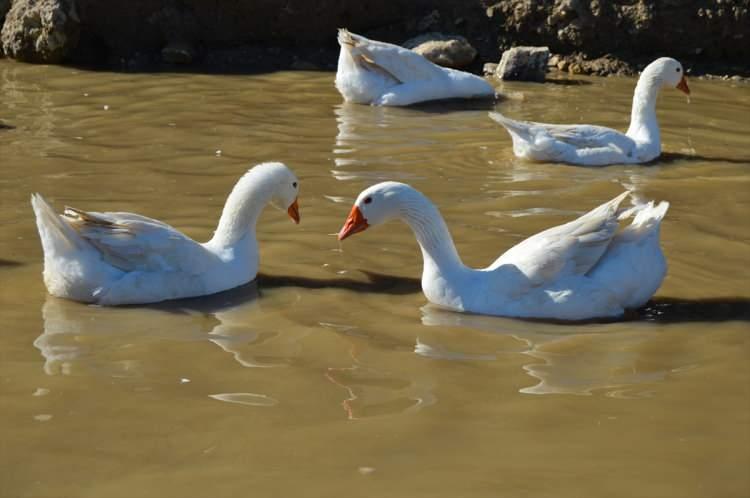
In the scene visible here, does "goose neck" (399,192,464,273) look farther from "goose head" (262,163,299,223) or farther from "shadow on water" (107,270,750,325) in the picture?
"goose head" (262,163,299,223)

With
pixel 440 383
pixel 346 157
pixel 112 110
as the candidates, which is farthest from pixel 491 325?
pixel 112 110

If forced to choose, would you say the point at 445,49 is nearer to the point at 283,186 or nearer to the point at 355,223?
the point at 283,186

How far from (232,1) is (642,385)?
10038 millimetres

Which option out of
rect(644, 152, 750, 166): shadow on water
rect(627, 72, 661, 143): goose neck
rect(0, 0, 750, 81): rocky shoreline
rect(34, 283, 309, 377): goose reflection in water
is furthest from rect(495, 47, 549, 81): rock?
rect(34, 283, 309, 377): goose reflection in water

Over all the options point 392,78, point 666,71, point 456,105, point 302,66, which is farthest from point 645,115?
point 302,66

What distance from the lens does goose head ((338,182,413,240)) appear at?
631 centimetres

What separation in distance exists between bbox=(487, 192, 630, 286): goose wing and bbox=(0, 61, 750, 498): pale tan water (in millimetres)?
278

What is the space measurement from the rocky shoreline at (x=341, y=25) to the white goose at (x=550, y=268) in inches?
300

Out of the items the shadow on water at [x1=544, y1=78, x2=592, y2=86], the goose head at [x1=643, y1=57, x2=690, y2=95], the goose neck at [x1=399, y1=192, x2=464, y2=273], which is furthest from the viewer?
the shadow on water at [x1=544, y1=78, x2=592, y2=86]

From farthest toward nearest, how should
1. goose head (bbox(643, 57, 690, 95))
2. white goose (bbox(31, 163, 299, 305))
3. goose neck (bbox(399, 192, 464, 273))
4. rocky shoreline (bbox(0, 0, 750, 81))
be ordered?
1. rocky shoreline (bbox(0, 0, 750, 81))
2. goose head (bbox(643, 57, 690, 95))
3. goose neck (bbox(399, 192, 464, 273))
4. white goose (bbox(31, 163, 299, 305))

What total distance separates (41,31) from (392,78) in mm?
3989

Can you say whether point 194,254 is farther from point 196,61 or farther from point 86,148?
point 196,61

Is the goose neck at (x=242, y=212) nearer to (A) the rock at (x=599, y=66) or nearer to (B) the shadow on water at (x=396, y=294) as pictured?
(B) the shadow on water at (x=396, y=294)

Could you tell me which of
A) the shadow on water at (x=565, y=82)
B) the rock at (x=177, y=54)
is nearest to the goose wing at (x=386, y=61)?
the shadow on water at (x=565, y=82)
